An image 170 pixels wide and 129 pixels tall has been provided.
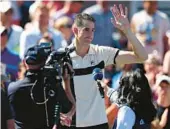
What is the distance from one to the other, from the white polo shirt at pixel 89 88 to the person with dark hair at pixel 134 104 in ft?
0.77

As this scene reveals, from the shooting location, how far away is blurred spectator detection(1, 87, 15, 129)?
7066 mm

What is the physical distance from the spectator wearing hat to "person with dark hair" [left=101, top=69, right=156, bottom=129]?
1.26 m

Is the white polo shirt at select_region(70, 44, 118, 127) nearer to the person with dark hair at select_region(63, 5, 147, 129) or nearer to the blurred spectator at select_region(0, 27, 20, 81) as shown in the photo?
the person with dark hair at select_region(63, 5, 147, 129)

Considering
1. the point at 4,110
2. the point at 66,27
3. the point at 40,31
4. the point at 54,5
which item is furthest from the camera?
the point at 54,5

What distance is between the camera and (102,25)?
11234mm

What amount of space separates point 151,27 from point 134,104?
4.87 metres

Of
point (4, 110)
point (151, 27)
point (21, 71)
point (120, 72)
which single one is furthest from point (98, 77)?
point (151, 27)

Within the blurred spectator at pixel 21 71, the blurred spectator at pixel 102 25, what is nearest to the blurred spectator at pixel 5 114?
the blurred spectator at pixel 21 71

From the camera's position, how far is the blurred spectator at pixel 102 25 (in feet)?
36.6

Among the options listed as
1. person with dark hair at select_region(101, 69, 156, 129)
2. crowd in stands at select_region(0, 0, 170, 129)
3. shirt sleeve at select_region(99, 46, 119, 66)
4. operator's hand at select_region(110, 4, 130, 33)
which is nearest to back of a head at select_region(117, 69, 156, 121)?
person with dark hair at select_region(101, 69, 156, 129)

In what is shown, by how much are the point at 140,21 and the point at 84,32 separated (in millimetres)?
4509

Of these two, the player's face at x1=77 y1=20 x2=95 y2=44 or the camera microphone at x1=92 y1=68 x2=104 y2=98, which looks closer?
the camera microphone at x1=92 y1=68 x2=104 y2=98

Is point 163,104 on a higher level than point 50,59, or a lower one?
lower

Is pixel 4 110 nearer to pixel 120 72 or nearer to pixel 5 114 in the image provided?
pixel 5 114
